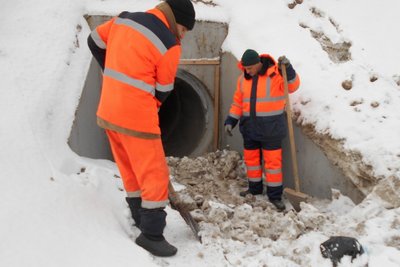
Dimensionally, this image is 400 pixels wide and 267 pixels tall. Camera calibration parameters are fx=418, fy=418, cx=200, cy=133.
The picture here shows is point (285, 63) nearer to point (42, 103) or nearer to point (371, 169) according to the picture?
point (371, 169)

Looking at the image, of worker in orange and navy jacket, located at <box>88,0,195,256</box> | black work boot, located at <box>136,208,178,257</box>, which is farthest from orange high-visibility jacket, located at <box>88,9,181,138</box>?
black work boot, located at <box>136,208,178,257</box>

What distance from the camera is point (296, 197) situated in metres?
4.22

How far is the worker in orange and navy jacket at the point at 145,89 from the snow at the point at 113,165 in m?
0.31

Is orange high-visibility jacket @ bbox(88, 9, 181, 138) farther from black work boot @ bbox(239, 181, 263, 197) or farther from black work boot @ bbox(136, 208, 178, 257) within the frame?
black work boot @ bbox(239, 181, 263, 197)

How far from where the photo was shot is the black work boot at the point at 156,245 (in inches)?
115

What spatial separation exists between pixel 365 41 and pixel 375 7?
878 mm

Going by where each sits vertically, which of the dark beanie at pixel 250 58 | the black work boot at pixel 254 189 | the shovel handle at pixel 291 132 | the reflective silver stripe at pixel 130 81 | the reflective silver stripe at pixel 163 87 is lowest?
the black work boot at pixel 254 189

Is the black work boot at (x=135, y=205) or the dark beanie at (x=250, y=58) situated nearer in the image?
the black work boot at (x=135, y=205)

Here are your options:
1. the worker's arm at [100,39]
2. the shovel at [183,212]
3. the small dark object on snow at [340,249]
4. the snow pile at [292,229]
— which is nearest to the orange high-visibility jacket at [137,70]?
the worker's arm at [100,39]

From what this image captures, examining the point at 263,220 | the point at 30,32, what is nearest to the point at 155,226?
the point at 263,220

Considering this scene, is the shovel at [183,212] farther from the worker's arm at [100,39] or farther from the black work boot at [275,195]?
the black work boot at [275,195]

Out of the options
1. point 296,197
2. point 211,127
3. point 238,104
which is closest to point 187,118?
point 211,127

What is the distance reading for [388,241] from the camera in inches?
113

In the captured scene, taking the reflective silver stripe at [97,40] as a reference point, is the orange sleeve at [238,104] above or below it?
below
